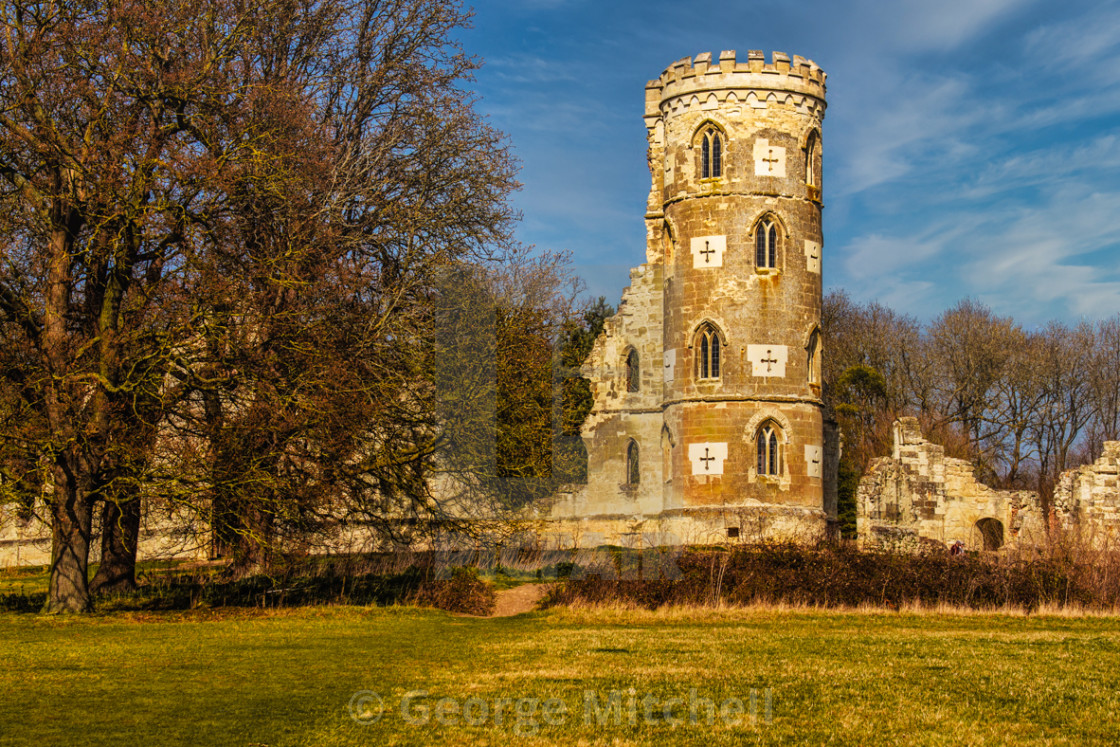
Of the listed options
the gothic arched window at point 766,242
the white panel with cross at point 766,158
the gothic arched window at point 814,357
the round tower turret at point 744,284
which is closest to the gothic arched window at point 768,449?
the round tower turret at point 744,284

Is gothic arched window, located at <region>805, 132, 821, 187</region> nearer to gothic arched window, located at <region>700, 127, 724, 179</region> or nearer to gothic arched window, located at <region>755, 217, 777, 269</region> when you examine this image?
gothic arched window, located at <region>755, 217, 777, 269</region>

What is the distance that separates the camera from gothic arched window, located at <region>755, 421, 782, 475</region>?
2903 centimetres

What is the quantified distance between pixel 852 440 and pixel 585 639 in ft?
111

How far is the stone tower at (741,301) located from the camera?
28.8 m

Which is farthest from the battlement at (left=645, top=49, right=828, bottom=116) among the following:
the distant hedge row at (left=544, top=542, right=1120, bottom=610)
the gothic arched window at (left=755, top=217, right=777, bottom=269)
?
the distant hedge row at (left=544, top=542, right=1120, bottom=610)

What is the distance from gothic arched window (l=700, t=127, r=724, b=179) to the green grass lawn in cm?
1623

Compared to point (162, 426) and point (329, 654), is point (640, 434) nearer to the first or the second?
point (162, 426)

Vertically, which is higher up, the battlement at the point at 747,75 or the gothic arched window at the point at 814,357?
the battlement at the point at 747,75

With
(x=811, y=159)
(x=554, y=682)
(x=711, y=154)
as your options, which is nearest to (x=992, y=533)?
(x=811, y=159)

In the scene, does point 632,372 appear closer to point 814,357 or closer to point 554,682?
point 814,357

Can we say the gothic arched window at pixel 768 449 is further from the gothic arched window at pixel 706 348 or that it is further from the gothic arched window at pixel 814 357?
the gothic arched window at pixel 706 348

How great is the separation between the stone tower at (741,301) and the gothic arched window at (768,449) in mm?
35

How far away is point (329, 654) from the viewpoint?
1241 centimetres

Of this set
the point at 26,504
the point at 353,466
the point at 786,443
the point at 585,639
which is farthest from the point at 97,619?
the point at 786,443
